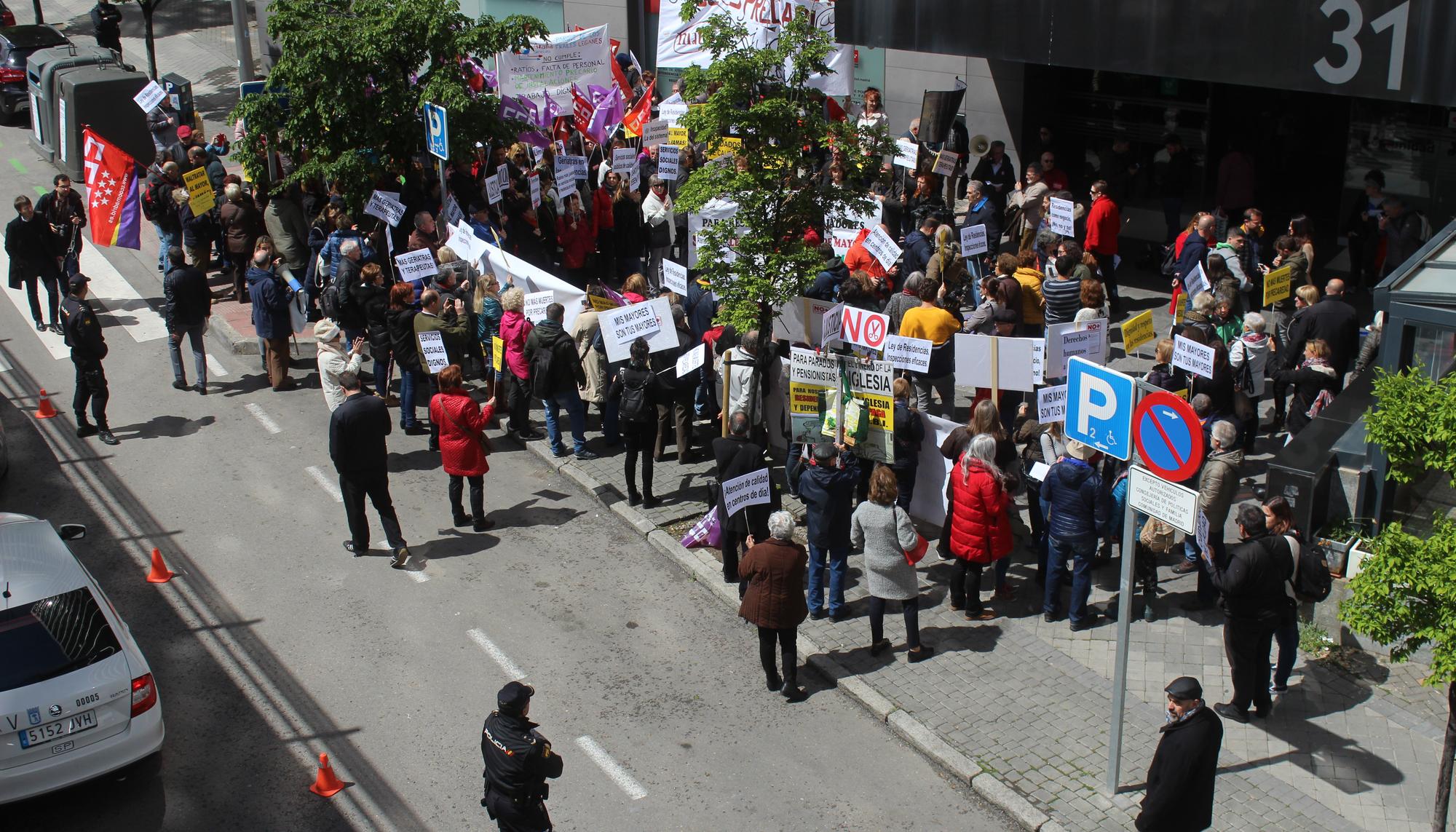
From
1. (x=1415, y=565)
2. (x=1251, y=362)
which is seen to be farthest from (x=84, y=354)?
(x=1415, y=565)

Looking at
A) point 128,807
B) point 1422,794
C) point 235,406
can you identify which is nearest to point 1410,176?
point 1422,794

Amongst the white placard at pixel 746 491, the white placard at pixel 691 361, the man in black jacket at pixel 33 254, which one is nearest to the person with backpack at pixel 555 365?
the white placard at pixel 691 361

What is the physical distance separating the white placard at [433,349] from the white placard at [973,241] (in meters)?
6.35

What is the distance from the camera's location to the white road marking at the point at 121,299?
1812 cm

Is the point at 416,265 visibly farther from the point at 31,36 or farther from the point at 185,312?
the point at 31,36

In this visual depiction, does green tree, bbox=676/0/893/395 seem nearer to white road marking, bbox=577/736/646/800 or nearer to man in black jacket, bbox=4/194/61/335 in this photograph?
white road marking, bbox=577/736/646/800

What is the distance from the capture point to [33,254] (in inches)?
694

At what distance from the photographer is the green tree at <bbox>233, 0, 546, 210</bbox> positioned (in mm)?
17594

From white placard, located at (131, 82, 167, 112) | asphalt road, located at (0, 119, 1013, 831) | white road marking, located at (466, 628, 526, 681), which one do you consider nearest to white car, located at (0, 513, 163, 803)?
asphalt road, located at (0, 119, 1013, 831)

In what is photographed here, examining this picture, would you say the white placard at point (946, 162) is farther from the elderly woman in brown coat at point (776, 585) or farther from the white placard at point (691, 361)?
the elderly woman in brown coat at point (776, 585)

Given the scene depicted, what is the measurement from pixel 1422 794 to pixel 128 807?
8641 mm

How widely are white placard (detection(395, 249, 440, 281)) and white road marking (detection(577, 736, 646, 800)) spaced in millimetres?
7628

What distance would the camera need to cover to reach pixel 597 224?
62.0 ft

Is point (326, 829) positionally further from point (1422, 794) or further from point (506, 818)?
point (1422, 794)
